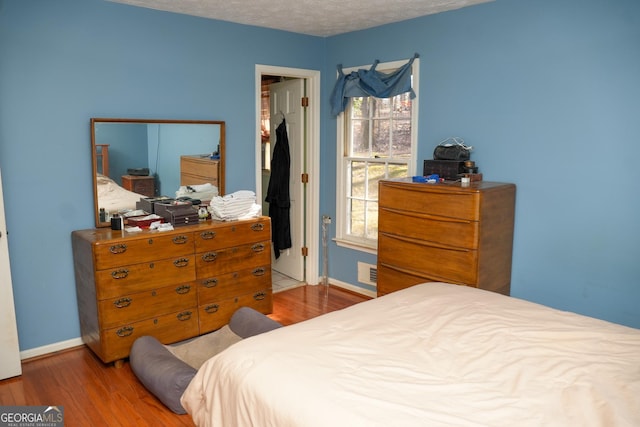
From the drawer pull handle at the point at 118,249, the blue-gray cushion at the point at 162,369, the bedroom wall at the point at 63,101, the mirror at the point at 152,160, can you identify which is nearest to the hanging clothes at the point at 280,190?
the mirror at the point at 152,160

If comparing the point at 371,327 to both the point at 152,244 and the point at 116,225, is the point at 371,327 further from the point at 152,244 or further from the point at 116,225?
the point at 116,225

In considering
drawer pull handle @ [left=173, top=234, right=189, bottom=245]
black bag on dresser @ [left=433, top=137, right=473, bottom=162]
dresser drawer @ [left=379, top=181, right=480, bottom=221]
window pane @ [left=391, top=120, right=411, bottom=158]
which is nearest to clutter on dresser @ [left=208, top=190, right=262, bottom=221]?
drawer pull handle @ [left=173, top=234, right=189, bottom=245]

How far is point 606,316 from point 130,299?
305 cm

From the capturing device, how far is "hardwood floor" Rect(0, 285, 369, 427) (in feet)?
8.70

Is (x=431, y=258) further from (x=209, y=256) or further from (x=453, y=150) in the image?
(x=209, y=256)

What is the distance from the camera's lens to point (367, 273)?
15.0 ft

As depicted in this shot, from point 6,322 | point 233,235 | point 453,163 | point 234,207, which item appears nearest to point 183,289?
point 233,235

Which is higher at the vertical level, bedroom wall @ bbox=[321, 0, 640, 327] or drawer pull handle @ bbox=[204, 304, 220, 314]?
bedroom wall @ bbox=[321, 0, 640, 327]

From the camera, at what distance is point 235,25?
407 cm

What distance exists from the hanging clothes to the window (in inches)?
23.6

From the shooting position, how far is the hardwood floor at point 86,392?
2650 mm

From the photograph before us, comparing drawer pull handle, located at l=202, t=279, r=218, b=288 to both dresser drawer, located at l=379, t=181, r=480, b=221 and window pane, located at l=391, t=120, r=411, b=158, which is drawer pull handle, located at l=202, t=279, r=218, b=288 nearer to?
dresser drawer, located at l=379, t=181, r=480, b=221

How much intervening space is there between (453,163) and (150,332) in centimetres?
244

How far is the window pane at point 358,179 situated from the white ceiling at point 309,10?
4.03 ft
